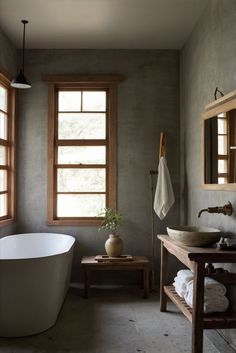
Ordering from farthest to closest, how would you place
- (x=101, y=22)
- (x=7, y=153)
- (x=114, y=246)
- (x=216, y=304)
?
(x=7, y=153) → (x=114, y=246) → (x=101, y=22) → (x=216, y=304)

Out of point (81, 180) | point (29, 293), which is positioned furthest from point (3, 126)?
point (29, 293)

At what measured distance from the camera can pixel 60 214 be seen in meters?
4.64

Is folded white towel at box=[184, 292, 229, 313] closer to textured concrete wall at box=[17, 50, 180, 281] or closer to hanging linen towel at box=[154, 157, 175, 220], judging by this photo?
hanging linen towel at box=[154, 157, 175, 220]

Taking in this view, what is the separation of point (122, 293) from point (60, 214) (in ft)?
4.15

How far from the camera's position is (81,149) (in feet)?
15.3

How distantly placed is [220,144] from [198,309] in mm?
1330

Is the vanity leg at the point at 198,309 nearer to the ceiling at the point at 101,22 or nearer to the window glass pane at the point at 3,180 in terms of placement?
the ceiling at the point at 101,22

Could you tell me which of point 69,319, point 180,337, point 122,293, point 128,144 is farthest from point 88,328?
point 128,144

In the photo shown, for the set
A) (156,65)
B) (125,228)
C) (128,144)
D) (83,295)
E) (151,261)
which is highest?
(156,65)

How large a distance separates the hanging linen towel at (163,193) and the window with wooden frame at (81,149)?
699 millimetres

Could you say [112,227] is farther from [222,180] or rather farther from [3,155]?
[222,180]

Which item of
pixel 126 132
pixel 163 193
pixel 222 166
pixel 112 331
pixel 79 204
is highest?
pixel 126 132

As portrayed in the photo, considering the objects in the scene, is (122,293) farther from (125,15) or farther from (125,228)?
(125,15)

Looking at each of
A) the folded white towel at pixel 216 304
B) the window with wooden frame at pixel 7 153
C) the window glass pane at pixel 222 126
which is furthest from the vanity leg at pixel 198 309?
the window with wooden frame at pixel 7 153
